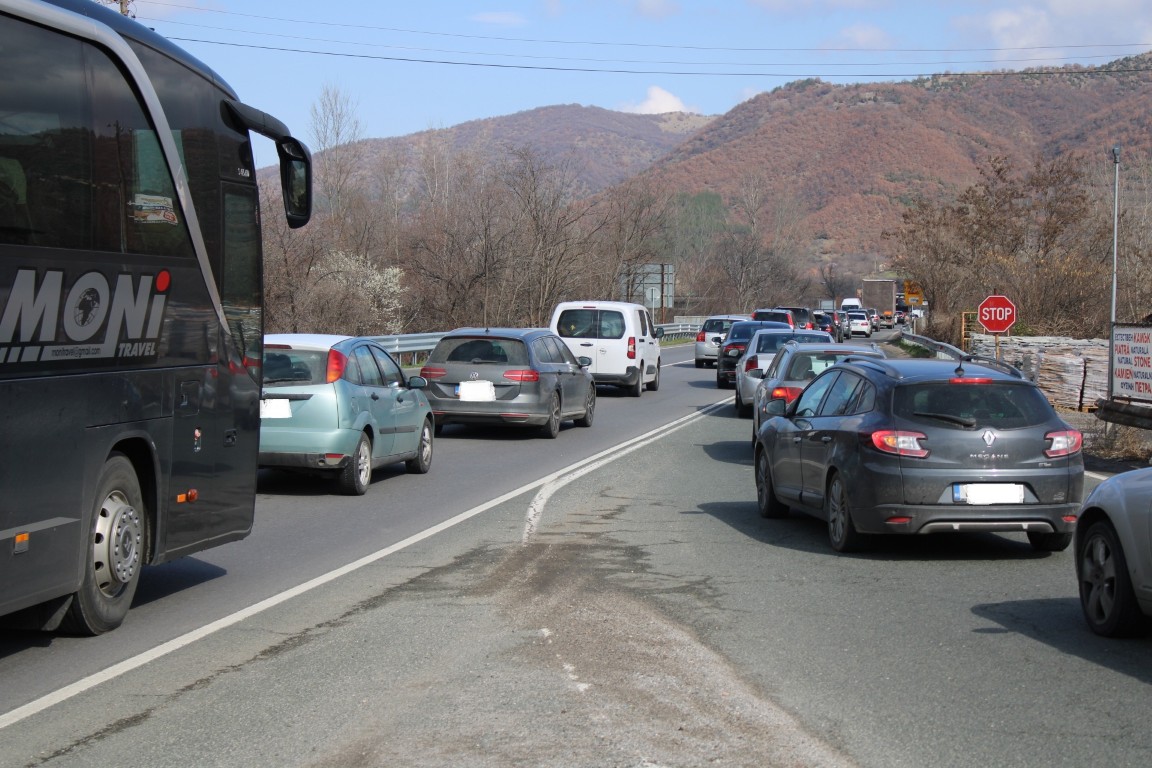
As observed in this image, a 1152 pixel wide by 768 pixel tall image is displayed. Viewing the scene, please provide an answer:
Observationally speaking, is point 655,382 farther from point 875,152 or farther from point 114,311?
point 875,152

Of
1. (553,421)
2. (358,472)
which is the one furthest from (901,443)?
(553,421)

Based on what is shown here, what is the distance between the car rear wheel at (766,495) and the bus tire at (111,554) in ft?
20.5

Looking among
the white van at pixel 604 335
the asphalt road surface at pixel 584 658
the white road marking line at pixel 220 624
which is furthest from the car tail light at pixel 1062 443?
the white van at pixel 604 335

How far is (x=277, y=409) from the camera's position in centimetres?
1292

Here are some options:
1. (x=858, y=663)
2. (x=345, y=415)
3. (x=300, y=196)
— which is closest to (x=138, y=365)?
(x=300, y=196)

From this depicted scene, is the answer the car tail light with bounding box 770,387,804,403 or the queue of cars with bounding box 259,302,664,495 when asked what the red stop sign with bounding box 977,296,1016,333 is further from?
the car tail light with bounding box 770,387,804,403

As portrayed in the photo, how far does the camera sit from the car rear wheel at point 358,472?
13148mm

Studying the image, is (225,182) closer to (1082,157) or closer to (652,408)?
(652,408)

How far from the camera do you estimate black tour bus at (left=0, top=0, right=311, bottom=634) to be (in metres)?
6.23

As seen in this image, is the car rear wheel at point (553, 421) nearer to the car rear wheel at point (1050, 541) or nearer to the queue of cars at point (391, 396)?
the queue of cars at point (391, 396)

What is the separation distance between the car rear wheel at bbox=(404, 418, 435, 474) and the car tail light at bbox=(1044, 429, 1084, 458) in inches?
311

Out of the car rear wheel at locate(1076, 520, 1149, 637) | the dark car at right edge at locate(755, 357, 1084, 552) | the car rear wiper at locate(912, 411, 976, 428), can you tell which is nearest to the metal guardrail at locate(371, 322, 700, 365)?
the dark car at right edge at locate(755, 357, 1084, 552)

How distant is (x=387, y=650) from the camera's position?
22.7 feet

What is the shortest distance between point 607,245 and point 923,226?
56.1ft
